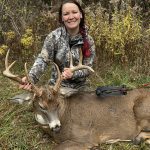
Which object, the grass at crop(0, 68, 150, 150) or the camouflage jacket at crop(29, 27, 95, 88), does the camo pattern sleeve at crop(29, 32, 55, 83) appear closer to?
the camouflage jacket at crop(29, 27, 95, 88)

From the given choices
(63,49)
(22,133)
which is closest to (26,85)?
(22,133)

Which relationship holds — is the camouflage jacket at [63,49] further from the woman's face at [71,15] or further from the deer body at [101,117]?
the deer body at [101,117]

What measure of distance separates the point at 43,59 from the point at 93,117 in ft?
3.78

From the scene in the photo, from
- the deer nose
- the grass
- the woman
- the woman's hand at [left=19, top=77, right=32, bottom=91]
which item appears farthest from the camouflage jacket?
the deer nose

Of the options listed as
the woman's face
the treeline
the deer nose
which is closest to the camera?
the deer nose

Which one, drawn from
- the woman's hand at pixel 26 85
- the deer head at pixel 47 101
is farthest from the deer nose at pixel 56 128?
the woman's hand at pixel 26 85

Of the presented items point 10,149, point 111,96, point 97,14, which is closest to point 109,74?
point 97,14

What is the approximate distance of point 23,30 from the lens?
845 cm

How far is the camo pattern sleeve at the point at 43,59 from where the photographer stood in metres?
5.92

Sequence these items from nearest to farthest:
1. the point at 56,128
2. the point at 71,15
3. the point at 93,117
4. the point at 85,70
Result: the point at 56,128
the point at 93,117
the point at 71,15
the point at 85,70

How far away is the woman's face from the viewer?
603 centimetres

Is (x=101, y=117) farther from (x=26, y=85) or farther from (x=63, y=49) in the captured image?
(x=63, y=49)

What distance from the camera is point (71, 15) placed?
6047 mm

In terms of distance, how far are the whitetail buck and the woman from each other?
592mm
